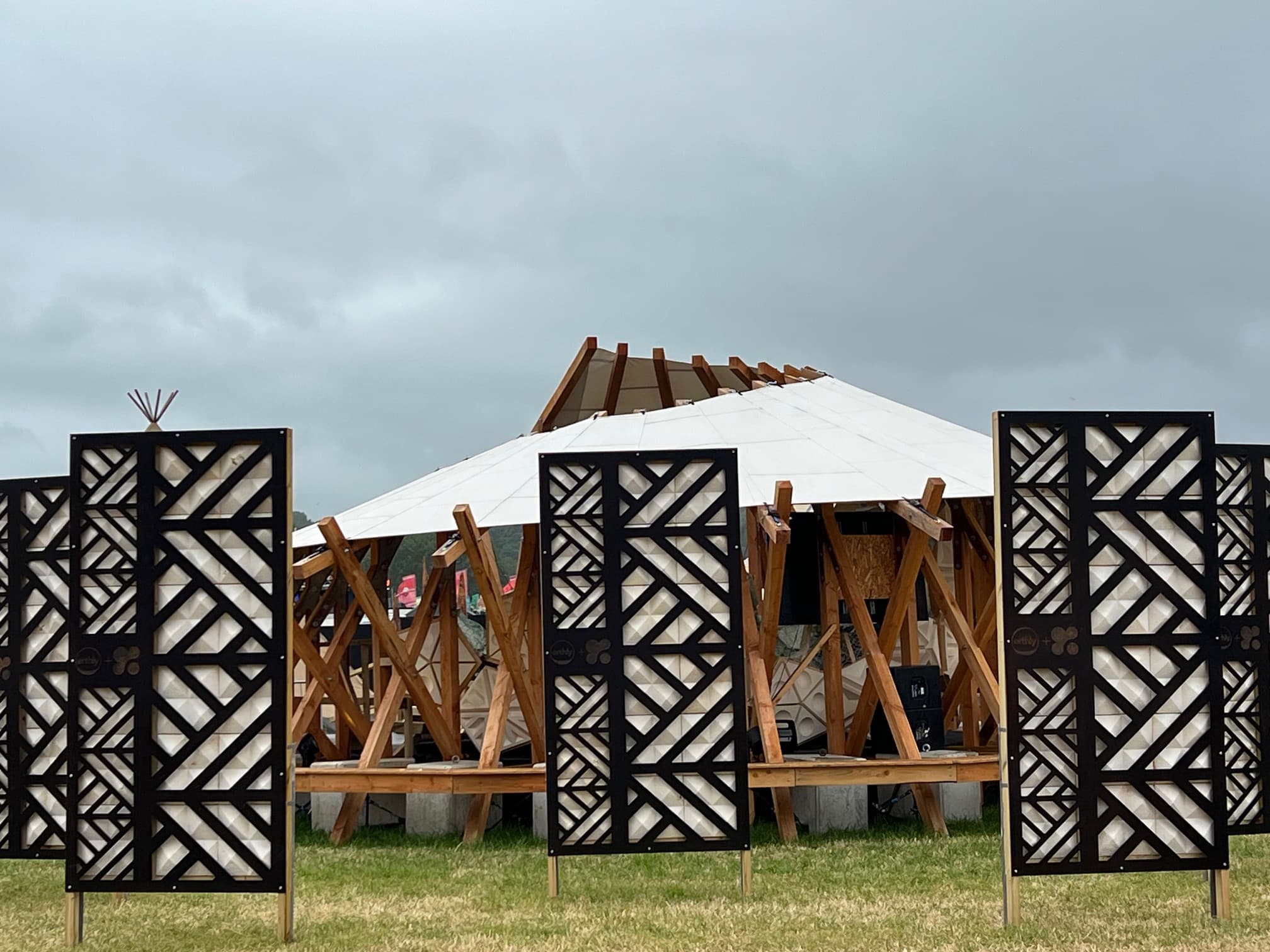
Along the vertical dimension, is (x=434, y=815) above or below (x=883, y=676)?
below

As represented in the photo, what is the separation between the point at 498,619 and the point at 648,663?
3926 mm

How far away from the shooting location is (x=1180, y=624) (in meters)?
8.37

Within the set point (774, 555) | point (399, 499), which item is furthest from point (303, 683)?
point (774, 555)

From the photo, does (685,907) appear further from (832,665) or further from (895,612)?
(832,665)

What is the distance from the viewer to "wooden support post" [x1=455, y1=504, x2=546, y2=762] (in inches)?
493

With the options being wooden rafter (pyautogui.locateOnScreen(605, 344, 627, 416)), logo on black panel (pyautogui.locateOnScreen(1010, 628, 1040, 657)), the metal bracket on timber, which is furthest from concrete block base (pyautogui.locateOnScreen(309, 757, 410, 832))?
logo on black panel (pyautogui.locateOnScreen(1010, 628, 1040, 657))

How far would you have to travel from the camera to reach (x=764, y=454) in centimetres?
1388

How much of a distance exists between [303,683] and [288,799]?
10554 mm

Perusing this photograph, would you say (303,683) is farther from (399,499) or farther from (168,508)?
(168,508)

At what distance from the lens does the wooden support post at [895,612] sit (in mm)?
12328

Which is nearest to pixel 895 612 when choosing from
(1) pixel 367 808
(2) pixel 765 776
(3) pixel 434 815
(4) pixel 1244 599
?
(2) pixel 765 776

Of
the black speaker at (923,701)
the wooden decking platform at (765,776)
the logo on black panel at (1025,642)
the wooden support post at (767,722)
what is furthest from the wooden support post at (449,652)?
the logo on black panel at (1025,642)

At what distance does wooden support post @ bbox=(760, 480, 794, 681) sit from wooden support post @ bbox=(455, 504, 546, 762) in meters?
2.33

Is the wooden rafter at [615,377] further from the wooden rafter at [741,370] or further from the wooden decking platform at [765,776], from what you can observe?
the wooden decking platform at [765,776]
